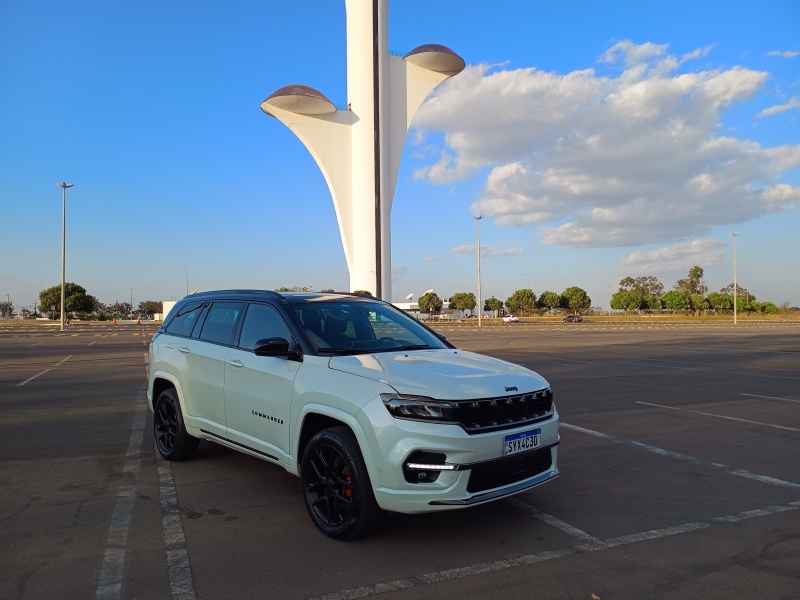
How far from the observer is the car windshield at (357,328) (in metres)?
5.02

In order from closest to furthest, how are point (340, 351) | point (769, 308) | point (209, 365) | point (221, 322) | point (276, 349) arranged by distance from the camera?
point (276, 349)
point (340, 351)
point (209, 365)
point (221, 322)
point (769, 308)

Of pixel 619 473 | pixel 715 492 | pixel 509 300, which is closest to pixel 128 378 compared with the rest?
pixel 619 473

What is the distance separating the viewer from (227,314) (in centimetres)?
598

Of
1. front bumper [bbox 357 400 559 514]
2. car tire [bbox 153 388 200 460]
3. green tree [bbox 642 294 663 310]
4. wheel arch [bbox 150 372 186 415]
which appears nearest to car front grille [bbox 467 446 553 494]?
front bumper [bbox 357 400 559 514]

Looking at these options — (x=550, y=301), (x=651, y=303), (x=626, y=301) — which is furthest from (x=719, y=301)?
(x=550, y=301)

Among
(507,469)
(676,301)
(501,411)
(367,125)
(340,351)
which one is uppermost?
(367,125)

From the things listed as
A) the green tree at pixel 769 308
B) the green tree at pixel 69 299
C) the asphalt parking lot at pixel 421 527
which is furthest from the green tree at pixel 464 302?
the asphalt parking lot at pixel 421 527

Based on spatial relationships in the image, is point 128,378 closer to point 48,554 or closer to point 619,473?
point 48,554

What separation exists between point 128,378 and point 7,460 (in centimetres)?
790

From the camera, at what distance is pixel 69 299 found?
9556cm

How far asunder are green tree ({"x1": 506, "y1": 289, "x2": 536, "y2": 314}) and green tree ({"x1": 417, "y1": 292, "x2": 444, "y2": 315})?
19.6m

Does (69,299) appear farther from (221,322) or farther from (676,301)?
(676,301)

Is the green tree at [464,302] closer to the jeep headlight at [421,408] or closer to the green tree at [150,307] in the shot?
the green tree at [150,307]

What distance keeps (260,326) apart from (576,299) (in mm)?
130175
